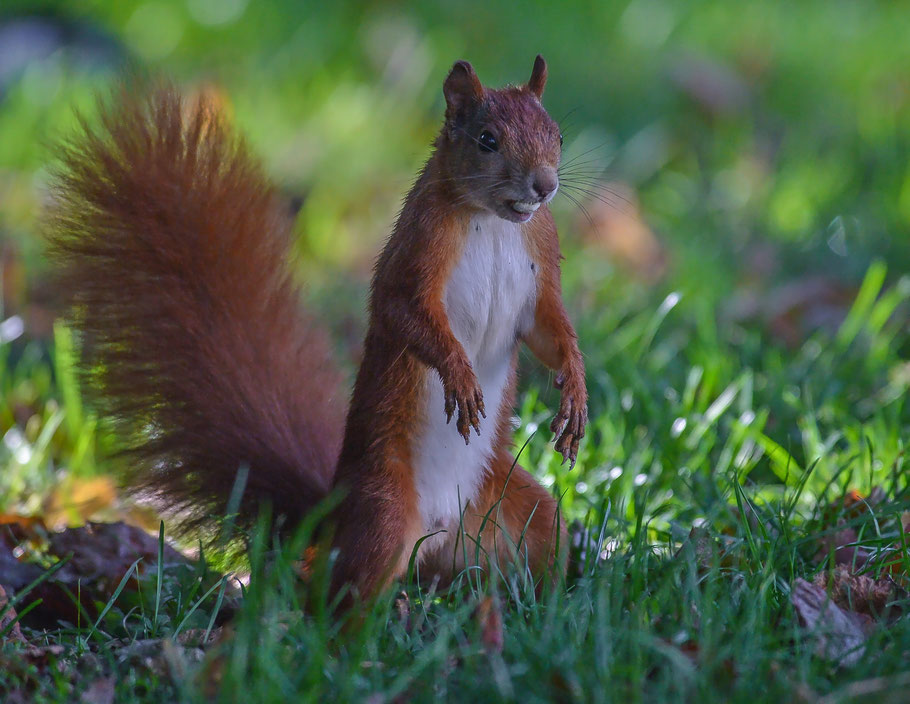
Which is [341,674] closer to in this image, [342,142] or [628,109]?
[342,142]

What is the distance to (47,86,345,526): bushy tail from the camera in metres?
2.10

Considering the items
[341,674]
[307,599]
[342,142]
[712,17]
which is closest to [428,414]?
[307,599]

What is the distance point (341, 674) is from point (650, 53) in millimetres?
4981

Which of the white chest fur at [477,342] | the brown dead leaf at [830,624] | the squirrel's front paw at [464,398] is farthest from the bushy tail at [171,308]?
the brown dead leaf at [830,624]

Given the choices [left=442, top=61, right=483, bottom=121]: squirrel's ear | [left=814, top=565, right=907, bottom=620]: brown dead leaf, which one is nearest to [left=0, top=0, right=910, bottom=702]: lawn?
[left=814, top=565, right=907, bottom=620]: brown dead leaf

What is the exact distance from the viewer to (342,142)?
4.63 meters

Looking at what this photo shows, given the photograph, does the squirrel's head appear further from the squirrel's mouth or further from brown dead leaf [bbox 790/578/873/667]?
brown dead leaf [bbox 790/578/873/667]

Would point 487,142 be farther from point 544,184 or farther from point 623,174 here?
point 623,174

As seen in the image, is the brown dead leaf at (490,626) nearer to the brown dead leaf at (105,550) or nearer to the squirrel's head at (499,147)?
the squirrel's head at (499,147)

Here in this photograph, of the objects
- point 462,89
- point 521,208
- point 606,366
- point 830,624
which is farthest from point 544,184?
point 606,366

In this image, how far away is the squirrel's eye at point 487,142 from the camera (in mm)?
1816

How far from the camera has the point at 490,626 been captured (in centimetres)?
160

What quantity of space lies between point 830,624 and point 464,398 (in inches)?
23.8

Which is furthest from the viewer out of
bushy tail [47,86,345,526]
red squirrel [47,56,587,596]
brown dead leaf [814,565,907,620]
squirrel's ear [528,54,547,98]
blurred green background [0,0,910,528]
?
blurred green background [0,0,910,528]
